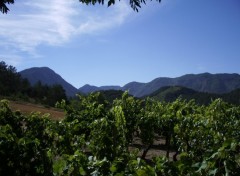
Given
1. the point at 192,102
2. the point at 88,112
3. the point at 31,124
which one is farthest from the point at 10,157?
the point at 192,102

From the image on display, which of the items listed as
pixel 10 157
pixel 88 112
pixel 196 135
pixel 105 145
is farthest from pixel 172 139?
pixel 10 157

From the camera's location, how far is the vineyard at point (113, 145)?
8.63 feet

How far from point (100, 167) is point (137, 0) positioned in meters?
1.49

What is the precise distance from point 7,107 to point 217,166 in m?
7.66

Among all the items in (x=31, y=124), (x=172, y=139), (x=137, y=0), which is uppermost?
(x=137, y=0)

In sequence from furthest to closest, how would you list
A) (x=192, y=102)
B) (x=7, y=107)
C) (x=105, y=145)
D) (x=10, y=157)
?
(x=192, y=102)
(x=7, y=107)
(x=105, y=145)
(x=10, y=157)

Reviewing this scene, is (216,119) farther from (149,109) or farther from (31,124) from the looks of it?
(149,109)

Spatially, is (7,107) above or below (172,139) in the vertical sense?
above

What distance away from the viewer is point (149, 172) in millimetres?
2619

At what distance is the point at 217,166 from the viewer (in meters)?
2.56

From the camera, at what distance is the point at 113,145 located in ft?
20.0

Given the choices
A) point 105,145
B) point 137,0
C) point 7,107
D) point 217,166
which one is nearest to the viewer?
point 217,166

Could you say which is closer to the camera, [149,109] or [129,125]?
[129,125]

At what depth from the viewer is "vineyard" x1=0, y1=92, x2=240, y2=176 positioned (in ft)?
8.63
